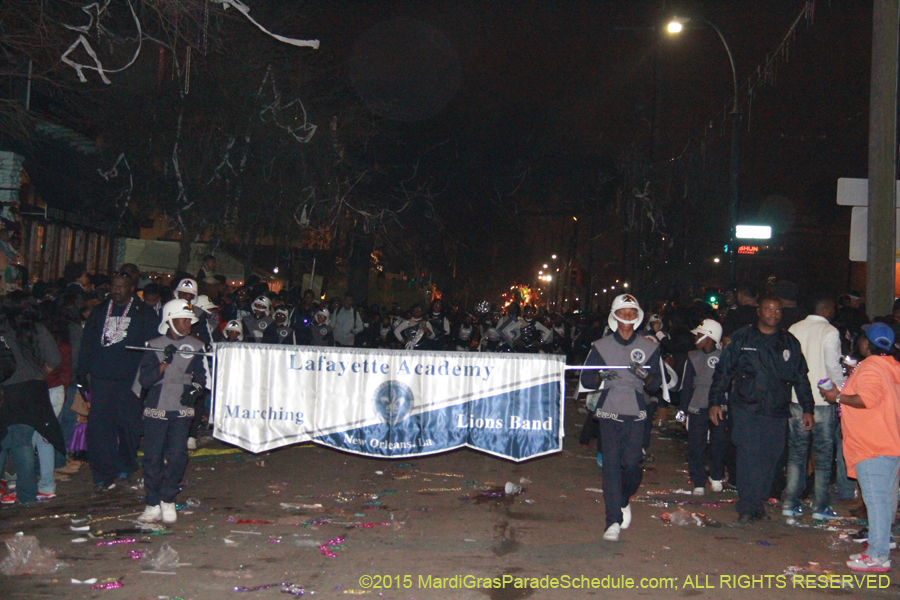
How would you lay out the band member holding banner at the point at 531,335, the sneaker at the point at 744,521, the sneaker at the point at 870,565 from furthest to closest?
1. the band member holding banner at the point at 531,335
2. the sneaker at the point at 744,521
3. the sneaker at the point at 870,565

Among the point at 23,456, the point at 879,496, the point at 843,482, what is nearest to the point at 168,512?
the point at 23,456

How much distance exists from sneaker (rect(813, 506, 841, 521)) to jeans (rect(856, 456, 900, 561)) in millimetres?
1604

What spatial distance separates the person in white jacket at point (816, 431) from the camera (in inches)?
311

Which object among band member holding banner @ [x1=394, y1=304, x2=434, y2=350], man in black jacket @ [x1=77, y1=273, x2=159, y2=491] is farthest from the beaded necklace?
band member holding banner @ [x1=394, y1=304, x2=434, y2=350]

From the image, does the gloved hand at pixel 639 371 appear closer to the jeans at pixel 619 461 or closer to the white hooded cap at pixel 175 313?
the jeans at pixel 619 461

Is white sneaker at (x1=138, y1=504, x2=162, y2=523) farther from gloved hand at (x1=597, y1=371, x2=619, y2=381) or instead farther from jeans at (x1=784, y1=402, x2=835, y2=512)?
jeans at (x1=784, y1=402, x2=835, y2=512)

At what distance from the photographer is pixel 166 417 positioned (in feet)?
23.3

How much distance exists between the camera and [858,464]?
6.43 meters

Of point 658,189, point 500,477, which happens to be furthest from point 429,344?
point 658,189

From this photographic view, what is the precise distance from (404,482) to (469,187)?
69.8 ft

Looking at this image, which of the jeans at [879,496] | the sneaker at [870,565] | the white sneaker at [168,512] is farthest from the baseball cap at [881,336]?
the white sneaker at [168,512]

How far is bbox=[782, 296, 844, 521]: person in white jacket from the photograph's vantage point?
7887mm

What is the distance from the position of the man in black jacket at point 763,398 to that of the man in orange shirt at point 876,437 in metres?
0.89

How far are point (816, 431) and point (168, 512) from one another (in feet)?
19.4
